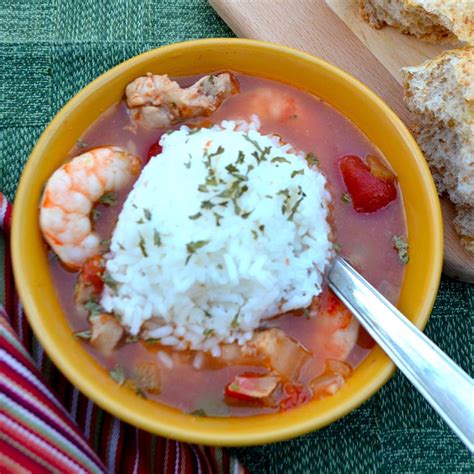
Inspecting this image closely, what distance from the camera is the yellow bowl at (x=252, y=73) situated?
71.9 inches

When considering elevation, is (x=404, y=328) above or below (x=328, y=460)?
above

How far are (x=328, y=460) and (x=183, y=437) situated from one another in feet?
2.36

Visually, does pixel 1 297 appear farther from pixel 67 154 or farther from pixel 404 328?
Answer: pixel 404 328

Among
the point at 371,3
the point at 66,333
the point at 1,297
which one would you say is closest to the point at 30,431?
the point at 66,333

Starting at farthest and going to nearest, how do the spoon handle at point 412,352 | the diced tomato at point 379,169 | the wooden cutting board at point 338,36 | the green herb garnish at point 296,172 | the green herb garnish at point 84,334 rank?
the wooden cutting board at point 338,36 < the diced tomato at point 379,169 < the green herb garnish at point 296,172 < the green herb garnish at point 84,334 < the spoon handle at point 412,352

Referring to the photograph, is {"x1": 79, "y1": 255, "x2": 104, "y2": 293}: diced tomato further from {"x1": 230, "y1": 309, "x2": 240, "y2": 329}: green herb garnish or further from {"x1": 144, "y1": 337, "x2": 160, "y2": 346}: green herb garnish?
{"x1": 230, "y1": 309, "x2": 240, "y2": 329}: green herb garnish

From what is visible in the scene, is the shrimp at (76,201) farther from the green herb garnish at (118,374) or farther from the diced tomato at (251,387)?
the diced tomato at (251,387)

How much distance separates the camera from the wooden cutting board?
2.53 metres

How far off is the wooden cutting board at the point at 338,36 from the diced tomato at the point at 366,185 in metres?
0.48

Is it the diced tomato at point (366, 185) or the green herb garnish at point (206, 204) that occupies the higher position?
the diced tomato at point (366, 185)

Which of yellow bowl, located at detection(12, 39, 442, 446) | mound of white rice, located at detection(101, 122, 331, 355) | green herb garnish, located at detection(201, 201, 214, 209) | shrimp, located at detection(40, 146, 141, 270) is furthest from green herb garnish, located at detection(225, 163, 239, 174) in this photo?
yellow bowl, located at detection(12, 39, 442, 446)

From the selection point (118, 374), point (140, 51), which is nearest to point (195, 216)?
point (118, 374)

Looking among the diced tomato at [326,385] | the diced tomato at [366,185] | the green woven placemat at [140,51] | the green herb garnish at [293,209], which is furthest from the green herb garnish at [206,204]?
the green woven placemat at [140,51]

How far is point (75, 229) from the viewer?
1.92 metres
